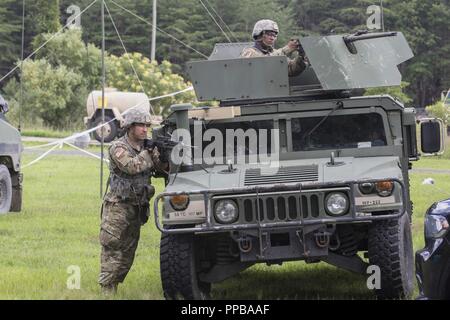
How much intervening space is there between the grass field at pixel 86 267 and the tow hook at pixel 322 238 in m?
0.97

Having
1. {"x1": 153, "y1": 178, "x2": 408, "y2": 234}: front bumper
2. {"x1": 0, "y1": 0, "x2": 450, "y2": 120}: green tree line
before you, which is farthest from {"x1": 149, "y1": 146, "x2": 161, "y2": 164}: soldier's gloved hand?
{"x1": 0, "y1": 0, "x2": 450, "y2": 120}: green tree line

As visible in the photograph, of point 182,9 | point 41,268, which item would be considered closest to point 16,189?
point 41,268

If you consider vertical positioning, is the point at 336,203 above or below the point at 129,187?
below

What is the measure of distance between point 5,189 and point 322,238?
816 cm

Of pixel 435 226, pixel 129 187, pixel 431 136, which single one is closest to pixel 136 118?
pixel 129 187

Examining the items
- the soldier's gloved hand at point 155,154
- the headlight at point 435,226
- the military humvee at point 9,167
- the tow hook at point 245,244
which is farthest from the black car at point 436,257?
the military humvee at point 9,167

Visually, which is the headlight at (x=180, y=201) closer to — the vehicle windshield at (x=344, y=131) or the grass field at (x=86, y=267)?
the grass field at (x=86, y=267)

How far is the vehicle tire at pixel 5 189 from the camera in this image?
47.8 ft

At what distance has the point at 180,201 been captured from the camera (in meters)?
7.68

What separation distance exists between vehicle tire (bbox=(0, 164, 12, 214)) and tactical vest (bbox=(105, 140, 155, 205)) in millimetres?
6356

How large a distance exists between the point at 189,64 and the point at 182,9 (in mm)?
42379

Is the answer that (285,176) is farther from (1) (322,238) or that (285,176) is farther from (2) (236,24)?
(2) (236,24)

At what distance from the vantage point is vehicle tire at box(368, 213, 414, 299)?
24.7ft

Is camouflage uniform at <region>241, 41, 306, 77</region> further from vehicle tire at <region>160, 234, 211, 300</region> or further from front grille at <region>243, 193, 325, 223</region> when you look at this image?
vehicle tire at <region>160, 234, 211, 300</region>
